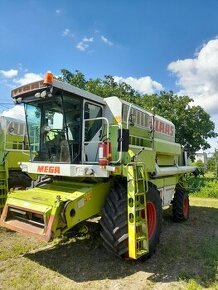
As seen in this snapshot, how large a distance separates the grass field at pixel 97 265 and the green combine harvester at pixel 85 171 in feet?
1.13

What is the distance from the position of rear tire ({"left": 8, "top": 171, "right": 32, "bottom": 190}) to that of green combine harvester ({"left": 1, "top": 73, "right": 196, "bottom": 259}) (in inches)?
91.5

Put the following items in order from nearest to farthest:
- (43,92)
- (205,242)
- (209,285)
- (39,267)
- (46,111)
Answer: (209,285) < (39,267) < (43,92) < (46,111) < (205,242)

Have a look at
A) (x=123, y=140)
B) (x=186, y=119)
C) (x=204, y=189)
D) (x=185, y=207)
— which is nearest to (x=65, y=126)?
(x=123, y=140)

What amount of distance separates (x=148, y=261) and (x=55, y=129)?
298 cm

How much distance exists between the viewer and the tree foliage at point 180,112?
24531 mm

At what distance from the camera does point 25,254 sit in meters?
5.82

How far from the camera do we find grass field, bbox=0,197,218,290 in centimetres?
469

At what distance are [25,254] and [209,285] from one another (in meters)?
3.19

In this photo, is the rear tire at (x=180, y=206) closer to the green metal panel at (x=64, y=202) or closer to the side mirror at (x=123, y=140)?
the green metal panel at (x=64, y=202)

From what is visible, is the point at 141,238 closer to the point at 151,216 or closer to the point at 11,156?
the point at 151,216

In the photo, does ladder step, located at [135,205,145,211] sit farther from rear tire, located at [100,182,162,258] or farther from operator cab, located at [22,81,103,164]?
operator cab, located at [22,81,103,164]

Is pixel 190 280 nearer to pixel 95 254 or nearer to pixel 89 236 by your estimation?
pixel 95 254

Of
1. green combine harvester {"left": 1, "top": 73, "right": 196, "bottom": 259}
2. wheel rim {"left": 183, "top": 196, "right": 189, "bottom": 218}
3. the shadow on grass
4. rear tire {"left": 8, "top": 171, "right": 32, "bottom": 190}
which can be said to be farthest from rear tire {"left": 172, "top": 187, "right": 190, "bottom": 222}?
rear tire {"left": 8, "top": 171, "right": 32, "bottom": 190}

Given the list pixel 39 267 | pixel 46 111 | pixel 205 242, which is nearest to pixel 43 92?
pixel 46 111
